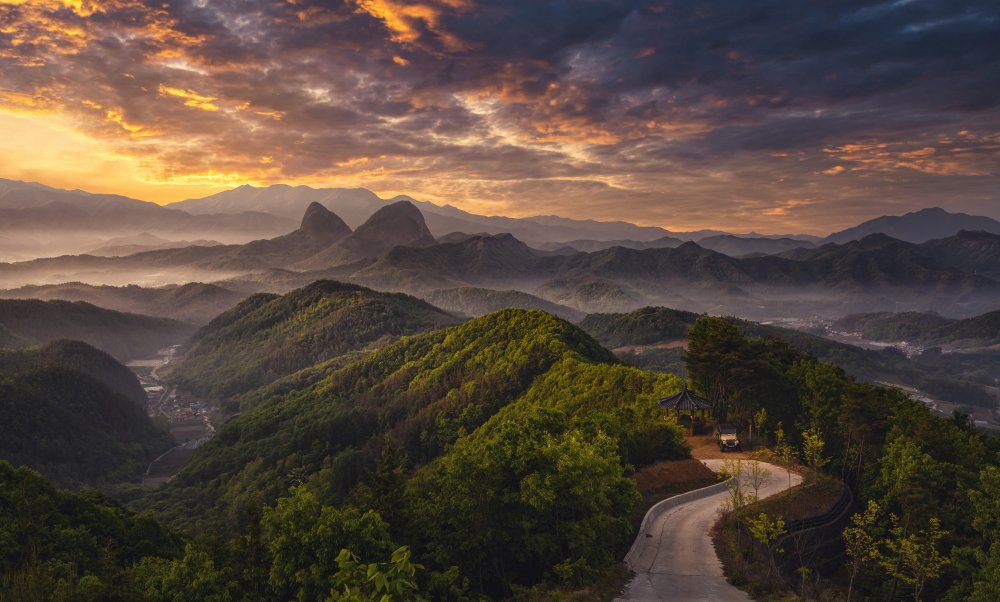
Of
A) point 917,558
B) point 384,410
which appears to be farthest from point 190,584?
point 384,410

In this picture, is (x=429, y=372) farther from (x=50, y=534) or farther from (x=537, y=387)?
(x=50, y=534)

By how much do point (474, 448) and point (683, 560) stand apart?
1342cm

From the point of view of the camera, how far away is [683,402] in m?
53.7

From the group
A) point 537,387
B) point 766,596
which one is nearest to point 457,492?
point 766,596

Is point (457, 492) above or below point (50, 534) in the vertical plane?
above

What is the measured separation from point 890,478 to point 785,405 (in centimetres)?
1789

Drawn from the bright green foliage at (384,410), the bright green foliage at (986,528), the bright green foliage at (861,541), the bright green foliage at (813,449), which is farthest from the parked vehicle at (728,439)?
the bright green foliage at (986,528)

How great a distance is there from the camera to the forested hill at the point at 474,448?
92.3 feet

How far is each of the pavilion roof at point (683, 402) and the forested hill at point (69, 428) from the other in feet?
498

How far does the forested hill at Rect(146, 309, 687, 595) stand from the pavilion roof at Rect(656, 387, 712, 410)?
2329 mm

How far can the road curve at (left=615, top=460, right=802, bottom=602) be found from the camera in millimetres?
27969

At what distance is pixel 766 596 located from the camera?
2784 centimetres

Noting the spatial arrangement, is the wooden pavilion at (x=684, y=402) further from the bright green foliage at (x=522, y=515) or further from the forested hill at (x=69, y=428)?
the forested hill at (x=69, y=428)

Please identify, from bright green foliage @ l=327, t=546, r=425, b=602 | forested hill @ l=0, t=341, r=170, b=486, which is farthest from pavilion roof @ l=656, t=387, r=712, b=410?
forested hill @ l=0, t=341, r=170, b=486
